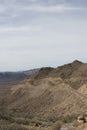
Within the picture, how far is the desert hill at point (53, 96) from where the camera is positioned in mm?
46188

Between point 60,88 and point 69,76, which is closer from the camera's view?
point 60,88

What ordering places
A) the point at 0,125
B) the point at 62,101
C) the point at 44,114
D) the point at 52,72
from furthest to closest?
1. the point at 52,72
2. the point at 62,101
3. the point at 44,114
4. the point at 0,125

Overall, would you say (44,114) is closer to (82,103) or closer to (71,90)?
(82,103)

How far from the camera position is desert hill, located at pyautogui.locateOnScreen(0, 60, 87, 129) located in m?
46.2

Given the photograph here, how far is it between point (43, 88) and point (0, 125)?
35946mm

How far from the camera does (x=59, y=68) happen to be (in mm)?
71438

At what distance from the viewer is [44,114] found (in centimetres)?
4638

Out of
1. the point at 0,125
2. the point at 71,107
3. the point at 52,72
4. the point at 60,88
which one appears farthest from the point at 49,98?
the point at 0,125

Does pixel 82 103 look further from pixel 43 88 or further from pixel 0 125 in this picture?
pixel 0 125

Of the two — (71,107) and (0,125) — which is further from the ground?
(0,125)

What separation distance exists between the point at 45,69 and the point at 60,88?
19.7 m

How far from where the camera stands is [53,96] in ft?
176

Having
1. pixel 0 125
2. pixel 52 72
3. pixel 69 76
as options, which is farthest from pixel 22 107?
pixel 0 125

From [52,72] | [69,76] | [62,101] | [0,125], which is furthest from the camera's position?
[52,72]
